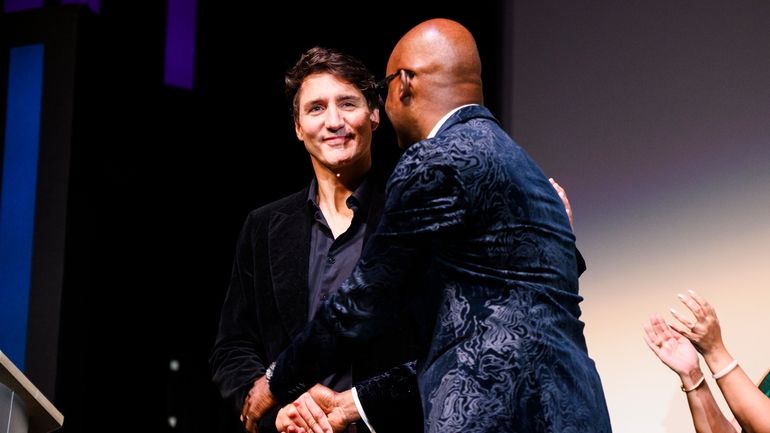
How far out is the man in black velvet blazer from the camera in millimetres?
2566

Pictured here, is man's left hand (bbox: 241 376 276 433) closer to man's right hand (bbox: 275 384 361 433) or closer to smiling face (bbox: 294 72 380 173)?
man's right hand (bbox: 275 384 361 433)

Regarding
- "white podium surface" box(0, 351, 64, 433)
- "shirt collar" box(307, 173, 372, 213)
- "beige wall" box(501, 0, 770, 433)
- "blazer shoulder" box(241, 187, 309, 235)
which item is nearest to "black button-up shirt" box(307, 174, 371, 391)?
"shirt collar" box(307, 173, 372, 213)

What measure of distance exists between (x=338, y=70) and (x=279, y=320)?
723 millimetres

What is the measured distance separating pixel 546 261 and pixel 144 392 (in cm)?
273

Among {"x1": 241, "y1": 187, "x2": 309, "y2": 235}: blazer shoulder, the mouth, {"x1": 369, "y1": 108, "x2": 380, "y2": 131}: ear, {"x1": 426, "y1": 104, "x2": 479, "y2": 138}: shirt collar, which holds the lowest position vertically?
{"x1": 241, "y1": 187, "x2": 309, "y2": 235}: blazer shoulder

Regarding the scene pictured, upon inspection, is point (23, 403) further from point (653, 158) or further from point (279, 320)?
point (653, 158)

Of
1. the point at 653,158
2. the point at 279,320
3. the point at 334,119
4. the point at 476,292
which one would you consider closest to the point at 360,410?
the point at 279,320

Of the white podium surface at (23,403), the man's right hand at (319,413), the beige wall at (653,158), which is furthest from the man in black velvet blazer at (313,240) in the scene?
the beige wall at (653,158)

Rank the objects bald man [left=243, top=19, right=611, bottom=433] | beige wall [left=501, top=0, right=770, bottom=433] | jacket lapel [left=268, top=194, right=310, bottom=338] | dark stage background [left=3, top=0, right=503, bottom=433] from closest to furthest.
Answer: bald man [left=243, top=19, right=611, bottom=433], jacket lapel [left=268, top=194, right=310, bottom=338], beige wall [left=501, top=0, right=770, bottom=433], dark stage background [left=3, top=0, right=503, bottom=433]

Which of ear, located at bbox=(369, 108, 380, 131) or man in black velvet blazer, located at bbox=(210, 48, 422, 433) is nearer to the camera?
man in black velvet blazer, located at bbox=(210, 48, 422, 433)

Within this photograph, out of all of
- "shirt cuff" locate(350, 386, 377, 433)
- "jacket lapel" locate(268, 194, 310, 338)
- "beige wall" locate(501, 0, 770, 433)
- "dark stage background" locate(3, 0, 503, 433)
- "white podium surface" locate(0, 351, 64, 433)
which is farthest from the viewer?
"dark stage background" locate(3, 0, 503, 433)

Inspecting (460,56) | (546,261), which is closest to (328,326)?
(546,261)

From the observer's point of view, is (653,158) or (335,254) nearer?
(335,254)

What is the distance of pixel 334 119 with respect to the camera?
2695 mm
